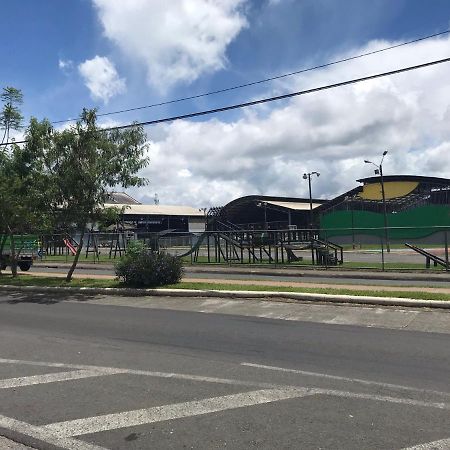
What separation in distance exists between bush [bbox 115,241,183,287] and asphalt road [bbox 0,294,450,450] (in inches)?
238

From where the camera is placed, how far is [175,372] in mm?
6820

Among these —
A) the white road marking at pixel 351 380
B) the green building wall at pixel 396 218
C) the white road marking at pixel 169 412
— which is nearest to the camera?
the white road marking at pixel 169 412

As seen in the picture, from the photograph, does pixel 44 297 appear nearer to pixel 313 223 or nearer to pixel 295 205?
pixel 313 223

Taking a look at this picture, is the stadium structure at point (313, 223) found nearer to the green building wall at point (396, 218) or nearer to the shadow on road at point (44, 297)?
the green building wall at point (396, 218)

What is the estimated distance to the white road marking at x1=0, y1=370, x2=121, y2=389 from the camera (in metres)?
6.42

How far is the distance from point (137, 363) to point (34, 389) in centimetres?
155

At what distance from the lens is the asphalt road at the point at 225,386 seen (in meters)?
4.66

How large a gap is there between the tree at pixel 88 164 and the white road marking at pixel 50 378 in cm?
1114

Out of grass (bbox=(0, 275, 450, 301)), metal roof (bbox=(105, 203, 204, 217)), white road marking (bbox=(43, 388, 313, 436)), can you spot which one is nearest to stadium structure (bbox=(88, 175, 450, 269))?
metal roof (bbox=(105, 203, 204, 217))

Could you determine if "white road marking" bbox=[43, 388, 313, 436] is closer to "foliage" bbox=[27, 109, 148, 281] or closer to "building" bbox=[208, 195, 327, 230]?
Answer: "foliage" bbox=[27, 109, 148, 281]

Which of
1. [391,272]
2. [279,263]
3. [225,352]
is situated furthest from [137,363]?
[279,263]

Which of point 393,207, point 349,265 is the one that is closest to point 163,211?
point 393,207

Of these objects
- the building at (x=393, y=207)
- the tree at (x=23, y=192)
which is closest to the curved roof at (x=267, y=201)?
the building at (x=393, y=207)

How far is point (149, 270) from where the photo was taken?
54.5 feet
